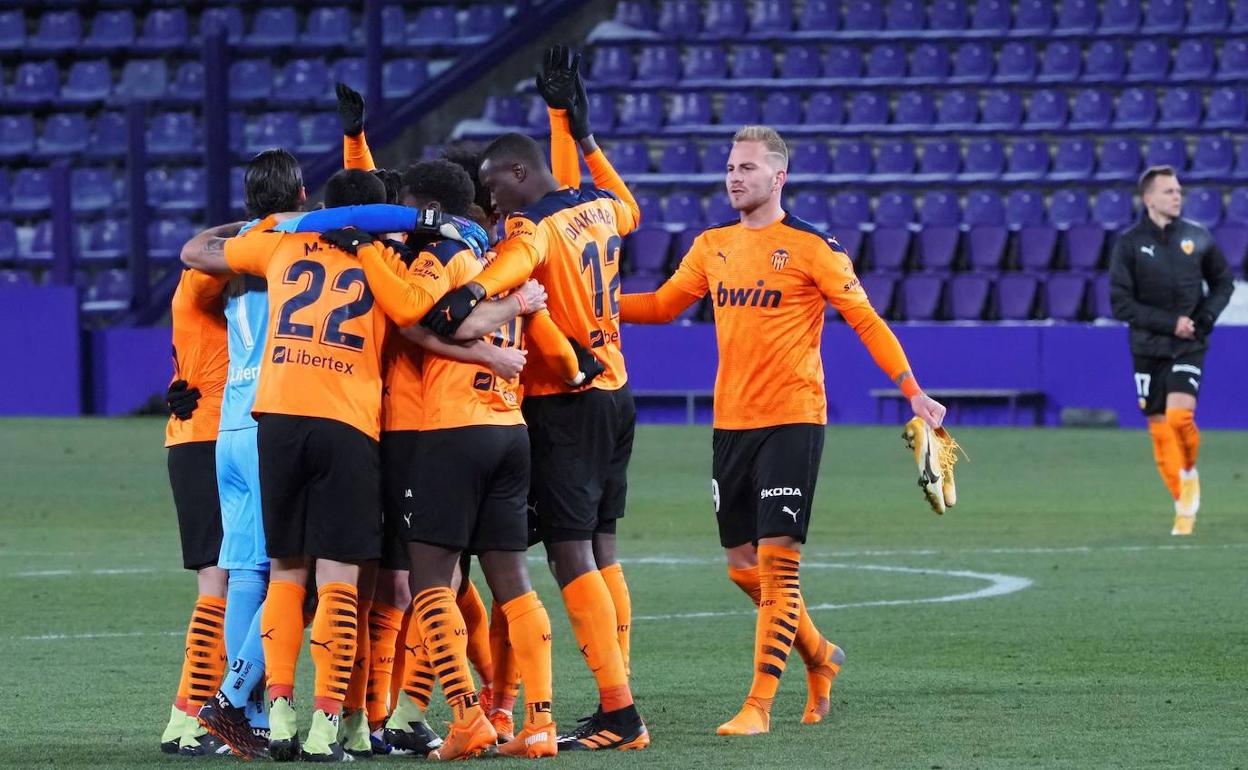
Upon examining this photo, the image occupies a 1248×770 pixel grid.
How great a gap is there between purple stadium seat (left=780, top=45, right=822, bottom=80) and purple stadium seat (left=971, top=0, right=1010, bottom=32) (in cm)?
206

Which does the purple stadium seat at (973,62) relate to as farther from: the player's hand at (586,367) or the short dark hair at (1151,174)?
the player's hand at (586,367)

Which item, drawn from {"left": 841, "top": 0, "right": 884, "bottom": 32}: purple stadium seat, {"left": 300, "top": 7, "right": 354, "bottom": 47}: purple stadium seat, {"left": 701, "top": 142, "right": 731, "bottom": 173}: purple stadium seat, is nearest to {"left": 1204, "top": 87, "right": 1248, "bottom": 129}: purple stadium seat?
{"left": 841, "top": 0, "right": 884, "bottom": 32}: purple stadium seat

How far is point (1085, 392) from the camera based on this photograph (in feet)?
76.2

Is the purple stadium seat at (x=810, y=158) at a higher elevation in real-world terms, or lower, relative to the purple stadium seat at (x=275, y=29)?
lower

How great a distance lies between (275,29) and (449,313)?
2421 cm

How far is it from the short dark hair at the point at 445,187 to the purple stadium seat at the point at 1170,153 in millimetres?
19763

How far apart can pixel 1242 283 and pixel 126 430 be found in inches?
481

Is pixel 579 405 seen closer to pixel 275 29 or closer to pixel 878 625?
pixel 878 625

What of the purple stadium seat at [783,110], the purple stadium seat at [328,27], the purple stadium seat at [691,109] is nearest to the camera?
the purple stadium seat at [783,110]

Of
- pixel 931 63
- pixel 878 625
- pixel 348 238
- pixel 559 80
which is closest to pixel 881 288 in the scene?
pixel 931 63

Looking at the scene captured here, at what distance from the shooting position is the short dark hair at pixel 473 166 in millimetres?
7094

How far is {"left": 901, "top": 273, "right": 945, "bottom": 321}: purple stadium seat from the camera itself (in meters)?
24.4

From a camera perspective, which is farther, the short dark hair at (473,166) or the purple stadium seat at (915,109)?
the purple stadium seat at (915,109)

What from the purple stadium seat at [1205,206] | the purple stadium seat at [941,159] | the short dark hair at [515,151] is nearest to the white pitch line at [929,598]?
the short dark hair at [515,151]
